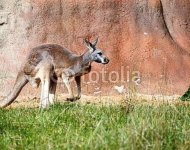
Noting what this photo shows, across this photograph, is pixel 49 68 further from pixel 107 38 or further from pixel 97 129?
pixel 97 129

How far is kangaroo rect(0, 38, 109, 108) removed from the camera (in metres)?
8.93

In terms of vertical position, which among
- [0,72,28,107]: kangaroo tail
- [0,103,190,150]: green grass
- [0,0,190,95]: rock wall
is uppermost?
[0,0,190,95]: rock wall

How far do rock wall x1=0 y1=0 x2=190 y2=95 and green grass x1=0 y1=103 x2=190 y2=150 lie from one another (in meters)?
5.70

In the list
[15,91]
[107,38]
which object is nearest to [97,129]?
[15,91]

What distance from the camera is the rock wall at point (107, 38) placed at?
12.4 m

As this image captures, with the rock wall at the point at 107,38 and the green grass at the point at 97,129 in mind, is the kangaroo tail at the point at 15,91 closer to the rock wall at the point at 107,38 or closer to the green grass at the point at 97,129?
the green grass at the point at 97,129

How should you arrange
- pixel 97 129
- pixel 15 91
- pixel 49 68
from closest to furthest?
pixel 97 129 → pixel 15 91 → pixel 49 68

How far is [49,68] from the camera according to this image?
9086mm

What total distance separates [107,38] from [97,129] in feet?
26.9

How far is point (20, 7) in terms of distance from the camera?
12633 mm

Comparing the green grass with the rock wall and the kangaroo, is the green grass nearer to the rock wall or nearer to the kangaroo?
the kangaroo

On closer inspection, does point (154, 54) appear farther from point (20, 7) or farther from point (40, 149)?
point (40, 149)

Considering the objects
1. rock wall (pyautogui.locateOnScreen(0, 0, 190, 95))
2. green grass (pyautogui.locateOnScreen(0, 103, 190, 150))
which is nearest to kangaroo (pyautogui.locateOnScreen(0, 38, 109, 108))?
green grass (pyautogui.locateOnScreen(0, 103, 190, 150))

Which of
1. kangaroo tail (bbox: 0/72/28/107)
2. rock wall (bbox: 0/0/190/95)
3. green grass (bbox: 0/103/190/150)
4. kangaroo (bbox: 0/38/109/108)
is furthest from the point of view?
rock wall (bbox: 0/0/190/95)
